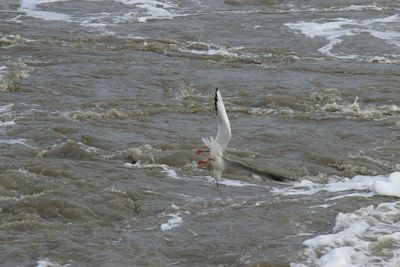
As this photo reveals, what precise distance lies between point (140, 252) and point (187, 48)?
1126 centimetres

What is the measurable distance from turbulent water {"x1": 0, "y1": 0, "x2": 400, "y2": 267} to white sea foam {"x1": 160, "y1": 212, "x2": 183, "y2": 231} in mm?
23

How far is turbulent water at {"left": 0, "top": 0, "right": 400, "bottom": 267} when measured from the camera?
8336 millimetres

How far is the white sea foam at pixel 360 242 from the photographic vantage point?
784 cm

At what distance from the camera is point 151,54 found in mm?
18203

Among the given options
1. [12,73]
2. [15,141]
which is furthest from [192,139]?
[12,73]

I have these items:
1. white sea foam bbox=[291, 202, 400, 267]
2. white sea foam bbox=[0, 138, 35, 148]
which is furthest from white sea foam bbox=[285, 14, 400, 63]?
white sea foam bbox=[291, 202, 400, 267]

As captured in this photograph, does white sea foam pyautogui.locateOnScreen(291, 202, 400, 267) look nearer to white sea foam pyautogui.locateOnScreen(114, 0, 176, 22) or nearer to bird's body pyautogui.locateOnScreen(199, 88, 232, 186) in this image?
bird's body pyautogui.locateOnScreen(199, 88, 232, 186)

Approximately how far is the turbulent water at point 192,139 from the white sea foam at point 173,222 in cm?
2

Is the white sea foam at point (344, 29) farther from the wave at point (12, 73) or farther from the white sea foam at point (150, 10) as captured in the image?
the wave at point (12, 73)

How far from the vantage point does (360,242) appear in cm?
822

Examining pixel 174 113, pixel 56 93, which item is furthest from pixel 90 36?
pixel 174 113

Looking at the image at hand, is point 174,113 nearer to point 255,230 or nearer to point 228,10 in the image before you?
point 255,230

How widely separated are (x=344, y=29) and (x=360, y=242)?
13864 mm

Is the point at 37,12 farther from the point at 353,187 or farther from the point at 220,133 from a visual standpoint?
the point at 220,133
